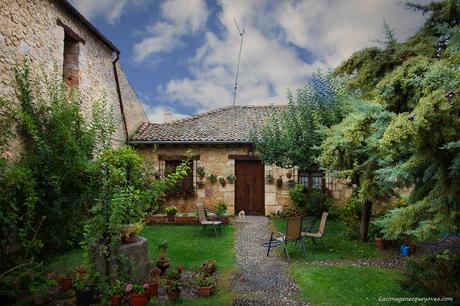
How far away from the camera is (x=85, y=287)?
471cm

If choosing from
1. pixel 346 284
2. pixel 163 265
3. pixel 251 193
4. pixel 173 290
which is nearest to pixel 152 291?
pixel 173 290

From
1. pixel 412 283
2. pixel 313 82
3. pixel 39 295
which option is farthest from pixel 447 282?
pixel 313 82

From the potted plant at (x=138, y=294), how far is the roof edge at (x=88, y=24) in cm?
713

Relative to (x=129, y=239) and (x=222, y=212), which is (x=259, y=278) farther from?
(x=222, y=212)

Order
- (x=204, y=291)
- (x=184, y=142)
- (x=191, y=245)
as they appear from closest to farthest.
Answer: (x=204, y=291)
(x=191, y=245)
(x=184, y=142)

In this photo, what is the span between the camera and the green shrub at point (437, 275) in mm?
4691

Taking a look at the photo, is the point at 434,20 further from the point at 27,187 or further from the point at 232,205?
the point at 232,205

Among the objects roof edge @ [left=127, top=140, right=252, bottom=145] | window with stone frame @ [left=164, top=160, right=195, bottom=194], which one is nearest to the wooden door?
roof edge @ [left=127, top=140, right=252, bottom=145]

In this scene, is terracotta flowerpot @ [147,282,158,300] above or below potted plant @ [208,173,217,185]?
below

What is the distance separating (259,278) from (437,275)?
8.79 feet

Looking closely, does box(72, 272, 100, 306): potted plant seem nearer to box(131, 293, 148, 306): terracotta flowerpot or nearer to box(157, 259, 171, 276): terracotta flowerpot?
box(131, 293, 148, 306): terracotta flowerpot

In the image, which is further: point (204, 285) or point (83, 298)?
point (204, 285)

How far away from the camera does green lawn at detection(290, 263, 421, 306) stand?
4.99 m

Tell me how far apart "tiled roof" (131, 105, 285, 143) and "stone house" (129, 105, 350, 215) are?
37 mm
